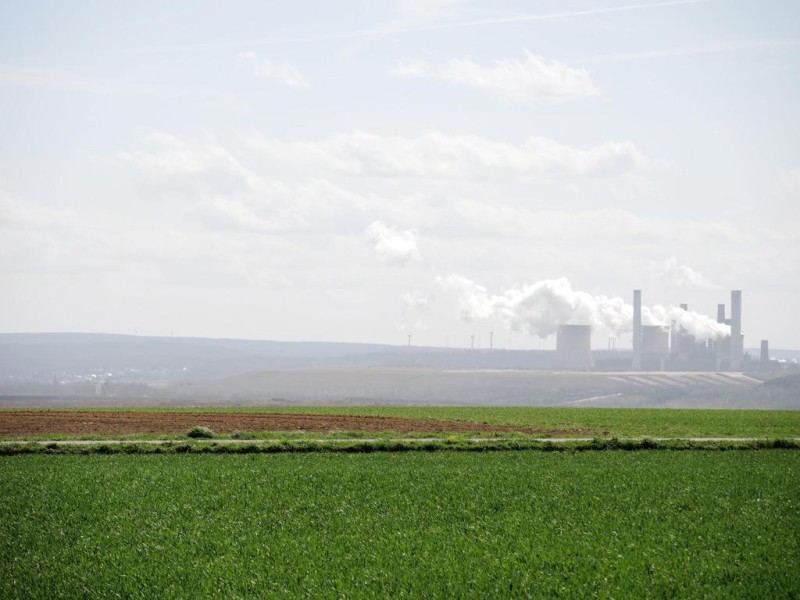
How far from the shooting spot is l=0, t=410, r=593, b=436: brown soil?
4800 centimetres

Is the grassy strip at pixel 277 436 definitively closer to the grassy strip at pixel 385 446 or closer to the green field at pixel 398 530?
the grassy strip at pixel 385 446

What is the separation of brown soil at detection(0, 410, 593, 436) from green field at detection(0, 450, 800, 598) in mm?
14934

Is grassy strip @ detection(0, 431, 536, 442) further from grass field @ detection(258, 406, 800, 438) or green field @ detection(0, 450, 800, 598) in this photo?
green field @ detection(0, 450, 800, 598)

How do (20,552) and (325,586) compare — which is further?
(20,552)

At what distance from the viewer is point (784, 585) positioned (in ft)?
56.5

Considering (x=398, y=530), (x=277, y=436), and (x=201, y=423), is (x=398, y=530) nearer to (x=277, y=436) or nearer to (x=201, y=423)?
(x=277, y=436)

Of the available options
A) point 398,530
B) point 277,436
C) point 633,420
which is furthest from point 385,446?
point 633,420

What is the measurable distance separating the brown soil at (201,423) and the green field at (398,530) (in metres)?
14.9

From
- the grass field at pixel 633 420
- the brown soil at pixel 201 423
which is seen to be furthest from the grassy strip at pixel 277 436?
the grass field at pixel 633 420

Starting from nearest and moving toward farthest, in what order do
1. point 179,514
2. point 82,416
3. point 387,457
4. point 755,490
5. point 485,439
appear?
point 179,514
point 755,490
point 387,457
point 485,439
point 82,416

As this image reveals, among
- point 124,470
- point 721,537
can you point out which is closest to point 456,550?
point 721,537

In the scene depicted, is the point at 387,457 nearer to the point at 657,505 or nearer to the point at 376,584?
A: the point at 657,505

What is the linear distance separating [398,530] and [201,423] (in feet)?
106

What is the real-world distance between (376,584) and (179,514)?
25.7 ft
